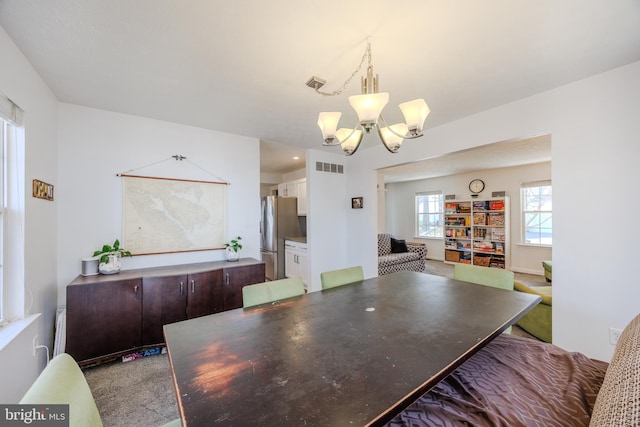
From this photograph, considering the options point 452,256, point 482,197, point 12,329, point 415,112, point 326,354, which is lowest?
point 452,256

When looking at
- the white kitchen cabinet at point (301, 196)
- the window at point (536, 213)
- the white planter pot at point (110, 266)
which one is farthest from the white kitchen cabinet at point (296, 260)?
the window at point (536, 213)

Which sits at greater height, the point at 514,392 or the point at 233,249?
the point at 233,249

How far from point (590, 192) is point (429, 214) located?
534 centimetres

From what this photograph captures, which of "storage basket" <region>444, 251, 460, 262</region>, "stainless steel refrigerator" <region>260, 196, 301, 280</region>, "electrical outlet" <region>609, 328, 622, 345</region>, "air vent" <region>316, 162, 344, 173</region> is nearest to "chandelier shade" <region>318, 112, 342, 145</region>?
"air vent" <region>316, 162, 344, 173</region>

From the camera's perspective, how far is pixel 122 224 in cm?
259

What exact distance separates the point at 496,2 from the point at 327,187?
10.1 feet

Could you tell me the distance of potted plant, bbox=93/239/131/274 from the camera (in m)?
2.36

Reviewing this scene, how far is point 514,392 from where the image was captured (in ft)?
3.48

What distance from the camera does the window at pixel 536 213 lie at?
16.9 feet

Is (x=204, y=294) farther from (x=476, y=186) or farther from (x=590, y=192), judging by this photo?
(x=476, y=186)

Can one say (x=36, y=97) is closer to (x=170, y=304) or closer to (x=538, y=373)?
(x=170, y=304)

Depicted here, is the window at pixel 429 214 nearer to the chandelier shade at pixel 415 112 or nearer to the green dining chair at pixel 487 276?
the green dining chair at pixel 487 276

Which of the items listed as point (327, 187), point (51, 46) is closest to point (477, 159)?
point (327, 187)

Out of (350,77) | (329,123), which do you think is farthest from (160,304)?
(350,77)
